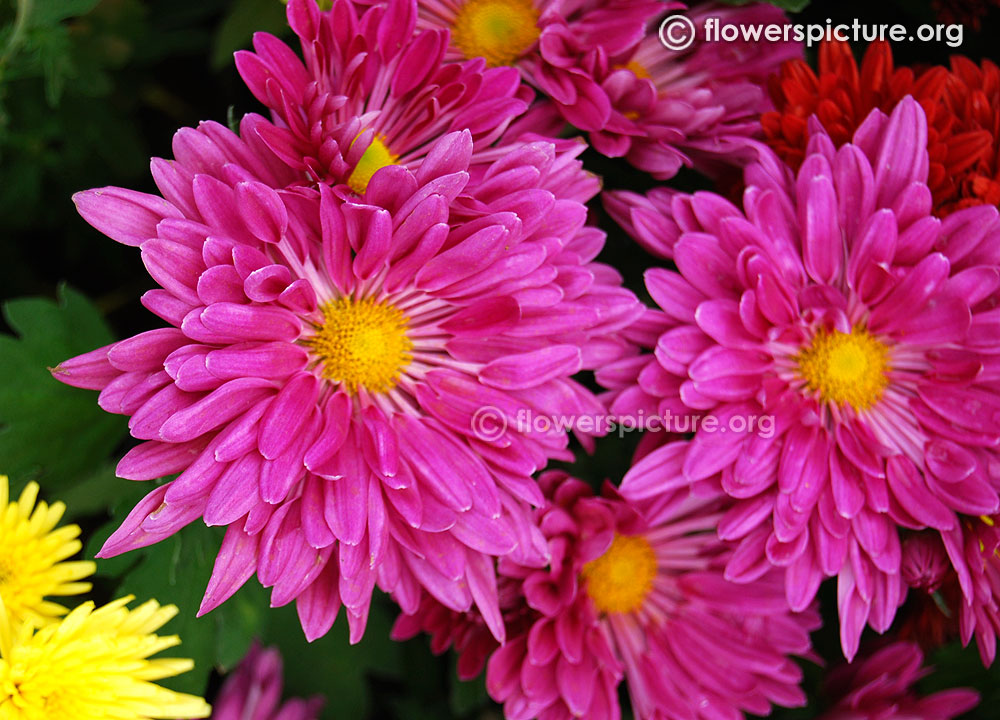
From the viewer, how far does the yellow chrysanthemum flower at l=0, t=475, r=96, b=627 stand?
787 millimetres

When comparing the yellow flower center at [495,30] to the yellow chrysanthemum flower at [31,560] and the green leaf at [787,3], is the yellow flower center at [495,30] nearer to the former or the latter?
the green leaf at [787,3]

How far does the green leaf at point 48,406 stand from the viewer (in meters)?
0.94

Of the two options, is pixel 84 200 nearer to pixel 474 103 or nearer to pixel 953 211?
pixel 474 103

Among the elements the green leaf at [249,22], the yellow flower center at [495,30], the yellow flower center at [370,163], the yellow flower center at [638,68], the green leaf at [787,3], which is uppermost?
the green leaf at [249,22]

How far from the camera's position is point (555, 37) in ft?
2.78

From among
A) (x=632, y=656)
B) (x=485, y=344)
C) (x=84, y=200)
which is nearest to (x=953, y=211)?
(x=485, y=344)

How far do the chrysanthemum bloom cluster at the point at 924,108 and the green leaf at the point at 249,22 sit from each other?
2.03 feet

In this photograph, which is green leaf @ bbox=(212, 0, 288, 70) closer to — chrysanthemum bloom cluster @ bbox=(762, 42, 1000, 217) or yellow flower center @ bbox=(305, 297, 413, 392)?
yellow flower center @ bbox=(305, 297, 413, 392)

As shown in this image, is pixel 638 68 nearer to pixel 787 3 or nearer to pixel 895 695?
pixel 787 3

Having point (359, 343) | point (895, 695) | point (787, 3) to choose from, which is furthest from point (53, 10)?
point (895, 695)

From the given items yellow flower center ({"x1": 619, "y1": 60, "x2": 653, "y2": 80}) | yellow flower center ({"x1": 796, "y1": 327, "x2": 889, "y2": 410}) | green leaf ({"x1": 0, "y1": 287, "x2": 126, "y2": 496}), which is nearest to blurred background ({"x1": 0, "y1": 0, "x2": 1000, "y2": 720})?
green leaf ({"x1": 0, "y1": 287, "x2": 126, "y2": 496})

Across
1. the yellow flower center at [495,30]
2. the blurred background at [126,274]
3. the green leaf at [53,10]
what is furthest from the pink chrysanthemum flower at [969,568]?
the green leaf at [53,10]

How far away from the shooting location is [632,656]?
1020 mm

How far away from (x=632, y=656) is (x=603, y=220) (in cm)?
52
